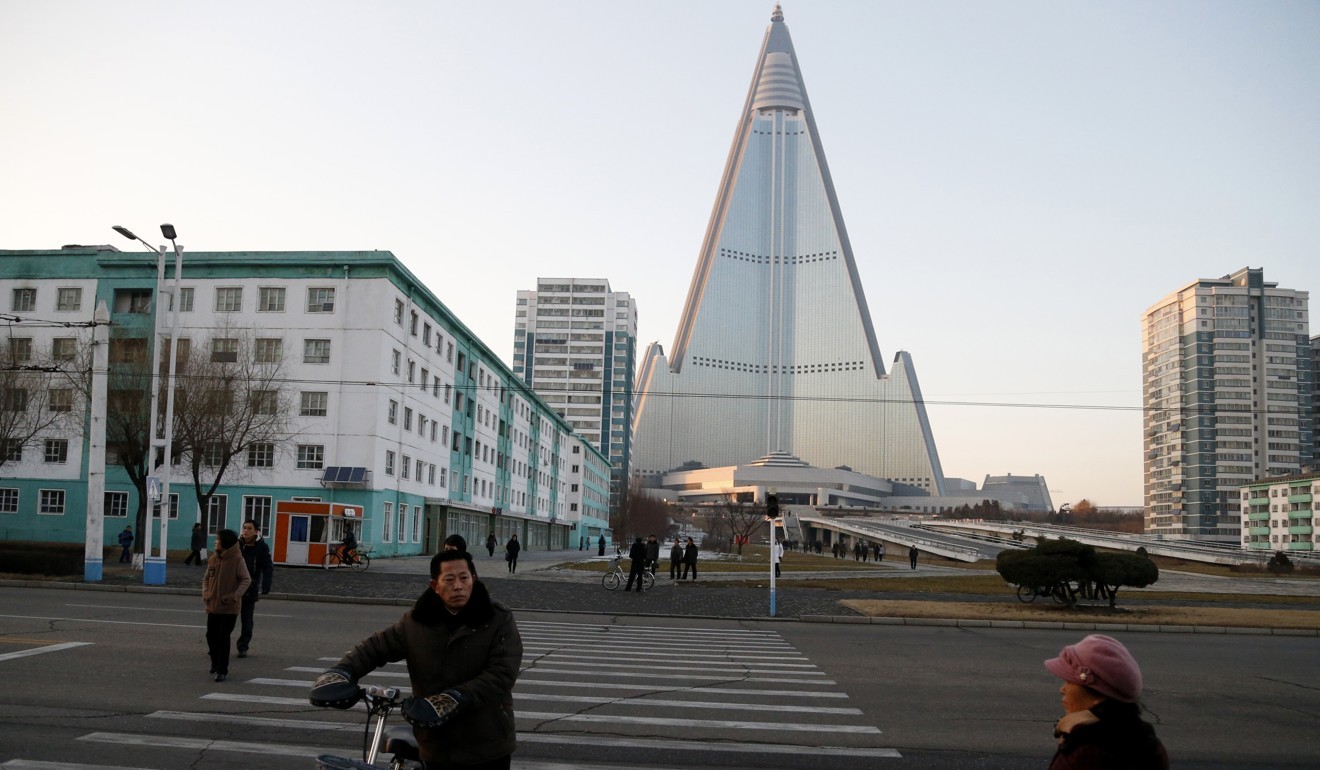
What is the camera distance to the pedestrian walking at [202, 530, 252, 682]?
11.5 meters

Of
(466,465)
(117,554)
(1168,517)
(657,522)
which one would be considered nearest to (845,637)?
(117,554)

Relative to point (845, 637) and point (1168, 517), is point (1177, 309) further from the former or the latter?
point (845, 637)

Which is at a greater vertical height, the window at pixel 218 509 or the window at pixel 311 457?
the window at pixel 311 457

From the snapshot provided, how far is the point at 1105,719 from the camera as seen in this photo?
12.2 ft

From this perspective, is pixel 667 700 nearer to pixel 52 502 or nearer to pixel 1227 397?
pixel 52 502

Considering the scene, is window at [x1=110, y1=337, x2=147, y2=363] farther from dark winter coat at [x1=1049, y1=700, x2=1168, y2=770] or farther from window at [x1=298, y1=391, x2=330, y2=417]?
dark winter coat at [x1=1049, y1=700, x2=1168, y2=770]

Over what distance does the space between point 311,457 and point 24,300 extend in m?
17.4

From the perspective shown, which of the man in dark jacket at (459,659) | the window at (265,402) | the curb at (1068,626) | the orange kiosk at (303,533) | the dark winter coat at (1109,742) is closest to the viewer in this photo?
the dark winter coat at (1109,742)

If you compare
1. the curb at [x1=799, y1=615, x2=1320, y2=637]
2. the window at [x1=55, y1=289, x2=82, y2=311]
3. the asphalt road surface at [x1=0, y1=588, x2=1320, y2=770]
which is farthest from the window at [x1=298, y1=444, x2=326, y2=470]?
the curb at [x1=799, y1=615, x2=1320, y2=637]

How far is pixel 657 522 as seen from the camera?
135375mm

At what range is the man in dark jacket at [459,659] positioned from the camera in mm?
4520

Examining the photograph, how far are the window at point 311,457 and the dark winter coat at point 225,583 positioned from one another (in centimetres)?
3846

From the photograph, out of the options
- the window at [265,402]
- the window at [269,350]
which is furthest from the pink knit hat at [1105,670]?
the window at [269,350]

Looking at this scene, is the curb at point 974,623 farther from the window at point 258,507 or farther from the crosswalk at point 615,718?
the window at point 258,507
